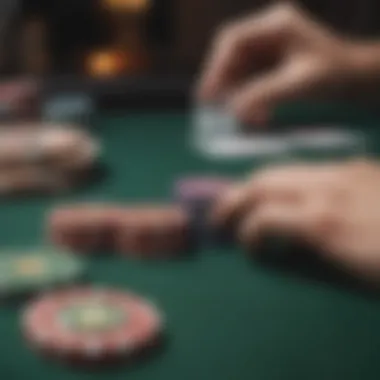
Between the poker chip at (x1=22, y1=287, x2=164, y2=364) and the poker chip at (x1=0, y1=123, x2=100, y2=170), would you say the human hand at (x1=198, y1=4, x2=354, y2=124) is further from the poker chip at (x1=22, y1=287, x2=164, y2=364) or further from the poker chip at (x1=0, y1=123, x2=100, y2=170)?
the poker chip at (x1=22, y1=287, x2=164, y2=364)

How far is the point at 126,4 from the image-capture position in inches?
120

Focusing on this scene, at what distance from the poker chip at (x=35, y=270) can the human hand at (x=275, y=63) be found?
619mm

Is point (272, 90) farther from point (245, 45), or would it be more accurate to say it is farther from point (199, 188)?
point (199, 188)

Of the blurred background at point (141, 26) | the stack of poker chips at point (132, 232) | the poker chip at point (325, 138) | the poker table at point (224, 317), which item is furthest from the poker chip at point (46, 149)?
the blurred background at point (141, 26)

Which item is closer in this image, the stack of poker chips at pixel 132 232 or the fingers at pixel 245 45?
the stack of poker chips at pixel 132 232

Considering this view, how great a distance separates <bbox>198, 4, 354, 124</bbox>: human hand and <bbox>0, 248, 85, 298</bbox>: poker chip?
619 mm

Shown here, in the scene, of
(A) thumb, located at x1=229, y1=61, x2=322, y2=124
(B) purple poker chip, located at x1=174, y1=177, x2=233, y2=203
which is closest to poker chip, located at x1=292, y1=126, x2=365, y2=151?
(A) thumb, located at x1=229, y1=61, x2=322, y2=124

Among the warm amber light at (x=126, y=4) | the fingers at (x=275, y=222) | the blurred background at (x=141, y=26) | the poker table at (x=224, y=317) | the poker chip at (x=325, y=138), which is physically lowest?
the blurred background at (x=141, y=26)

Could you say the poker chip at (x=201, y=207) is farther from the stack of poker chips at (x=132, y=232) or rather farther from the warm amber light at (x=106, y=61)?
the warm amber light at (x=106, y=61)

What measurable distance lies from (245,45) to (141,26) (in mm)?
1737

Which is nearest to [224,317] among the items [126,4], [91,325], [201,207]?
[91,325]

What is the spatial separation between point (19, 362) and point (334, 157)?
2.25ft

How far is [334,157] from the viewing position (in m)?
1.22

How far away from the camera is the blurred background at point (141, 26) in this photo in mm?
3043
